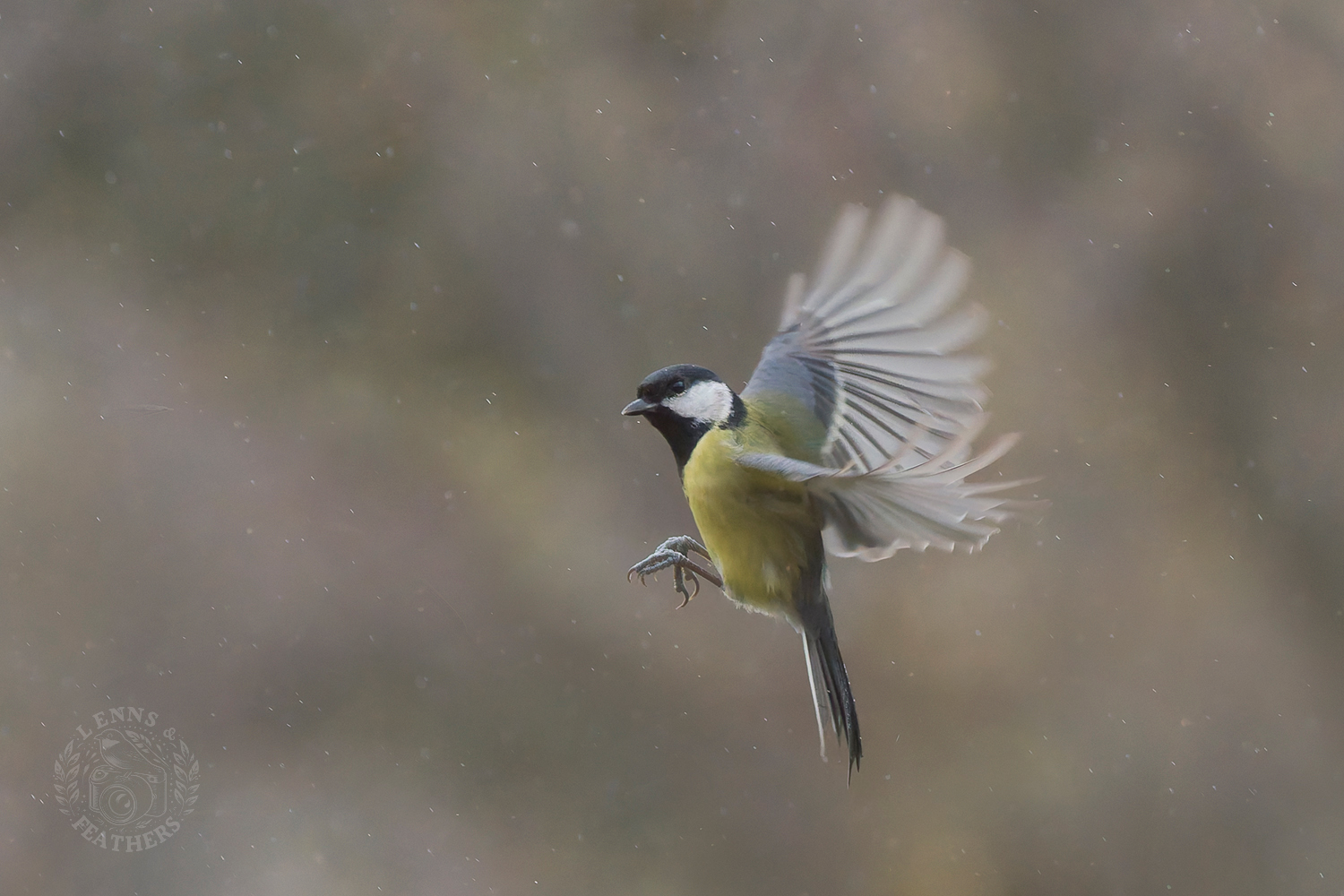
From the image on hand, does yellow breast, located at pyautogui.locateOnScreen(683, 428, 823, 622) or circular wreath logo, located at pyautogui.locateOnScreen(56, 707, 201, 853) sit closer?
yellow breast, located at pyautogui.locateOnScreen(683, 428, 823, 622)

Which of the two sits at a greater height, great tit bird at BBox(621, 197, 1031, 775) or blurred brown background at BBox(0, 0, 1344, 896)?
blurred brown background at BBox(0, 0, 1344, 896)

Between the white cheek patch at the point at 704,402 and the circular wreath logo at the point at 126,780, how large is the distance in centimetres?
259

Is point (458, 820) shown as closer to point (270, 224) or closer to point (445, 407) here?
point (445, 407)

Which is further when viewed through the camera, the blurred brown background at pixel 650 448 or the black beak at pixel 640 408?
the blurred brown background at pixel 650 448

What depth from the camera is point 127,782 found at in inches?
119

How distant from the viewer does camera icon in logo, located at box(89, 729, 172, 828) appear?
3025 mm

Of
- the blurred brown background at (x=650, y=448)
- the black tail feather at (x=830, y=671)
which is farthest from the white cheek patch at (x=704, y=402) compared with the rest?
the blurred brown background at (x=650, y=448)

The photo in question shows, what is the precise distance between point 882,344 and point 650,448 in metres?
2.25

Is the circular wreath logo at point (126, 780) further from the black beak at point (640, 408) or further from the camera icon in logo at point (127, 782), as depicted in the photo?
the black beak at point (640, 408)

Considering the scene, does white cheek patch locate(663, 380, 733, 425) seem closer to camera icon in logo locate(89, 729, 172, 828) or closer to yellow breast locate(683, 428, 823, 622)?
yellow breast locate(683, 428, 823, 622)

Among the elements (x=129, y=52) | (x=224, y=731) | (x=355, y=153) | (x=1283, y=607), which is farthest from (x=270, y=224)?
(x=1283, y=607)

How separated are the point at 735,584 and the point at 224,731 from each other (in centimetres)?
272

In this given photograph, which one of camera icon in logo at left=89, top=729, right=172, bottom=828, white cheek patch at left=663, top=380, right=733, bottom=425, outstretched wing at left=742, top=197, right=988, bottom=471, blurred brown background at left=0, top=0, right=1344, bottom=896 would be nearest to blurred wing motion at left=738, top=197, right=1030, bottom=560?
outstretched wing at left=742, top=197, right=988, bottom=471

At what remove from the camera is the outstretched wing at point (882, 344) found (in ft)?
3.94
